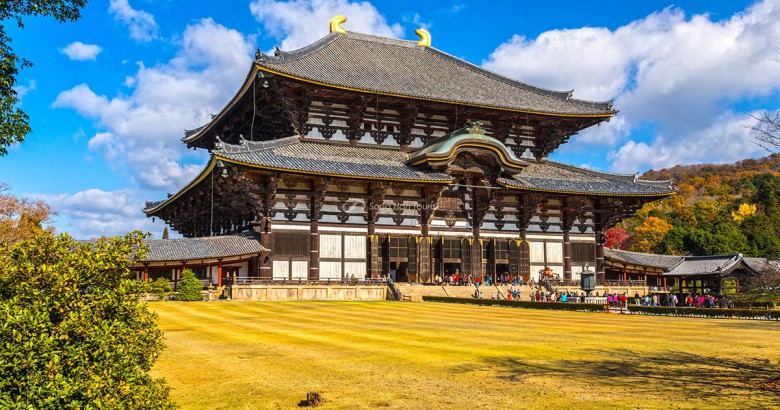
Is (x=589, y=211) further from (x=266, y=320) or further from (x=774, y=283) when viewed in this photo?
(x=774, y=283)

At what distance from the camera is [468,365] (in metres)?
14.7

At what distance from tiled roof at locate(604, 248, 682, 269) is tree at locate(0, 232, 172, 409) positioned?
56.8m

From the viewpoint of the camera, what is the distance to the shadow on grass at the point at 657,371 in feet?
39.3

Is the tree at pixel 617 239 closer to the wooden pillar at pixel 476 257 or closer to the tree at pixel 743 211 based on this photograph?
the tree at pixel 743 211

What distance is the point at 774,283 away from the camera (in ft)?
38.2

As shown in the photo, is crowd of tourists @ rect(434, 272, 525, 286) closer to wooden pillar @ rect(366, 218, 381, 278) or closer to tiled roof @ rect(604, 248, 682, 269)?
wooden pillar @ rect(366, 218, 381, 278)

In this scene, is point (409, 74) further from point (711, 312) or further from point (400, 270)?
point (711, 312)

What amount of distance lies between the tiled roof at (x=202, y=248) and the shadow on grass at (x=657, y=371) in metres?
32.1

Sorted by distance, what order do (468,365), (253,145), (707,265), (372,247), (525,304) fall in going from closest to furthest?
(468,365) < (525,304) < (253,145) < (372,247) < (707,265)

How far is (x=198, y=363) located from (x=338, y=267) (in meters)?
33.9

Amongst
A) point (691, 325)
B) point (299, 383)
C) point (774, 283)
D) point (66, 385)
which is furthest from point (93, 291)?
point (691, 325)

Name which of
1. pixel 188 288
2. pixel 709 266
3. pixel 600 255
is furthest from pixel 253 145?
pixel 709 266

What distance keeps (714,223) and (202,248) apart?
285ft

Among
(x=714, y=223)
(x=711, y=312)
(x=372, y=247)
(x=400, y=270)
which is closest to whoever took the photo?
(x=711, y=312)
